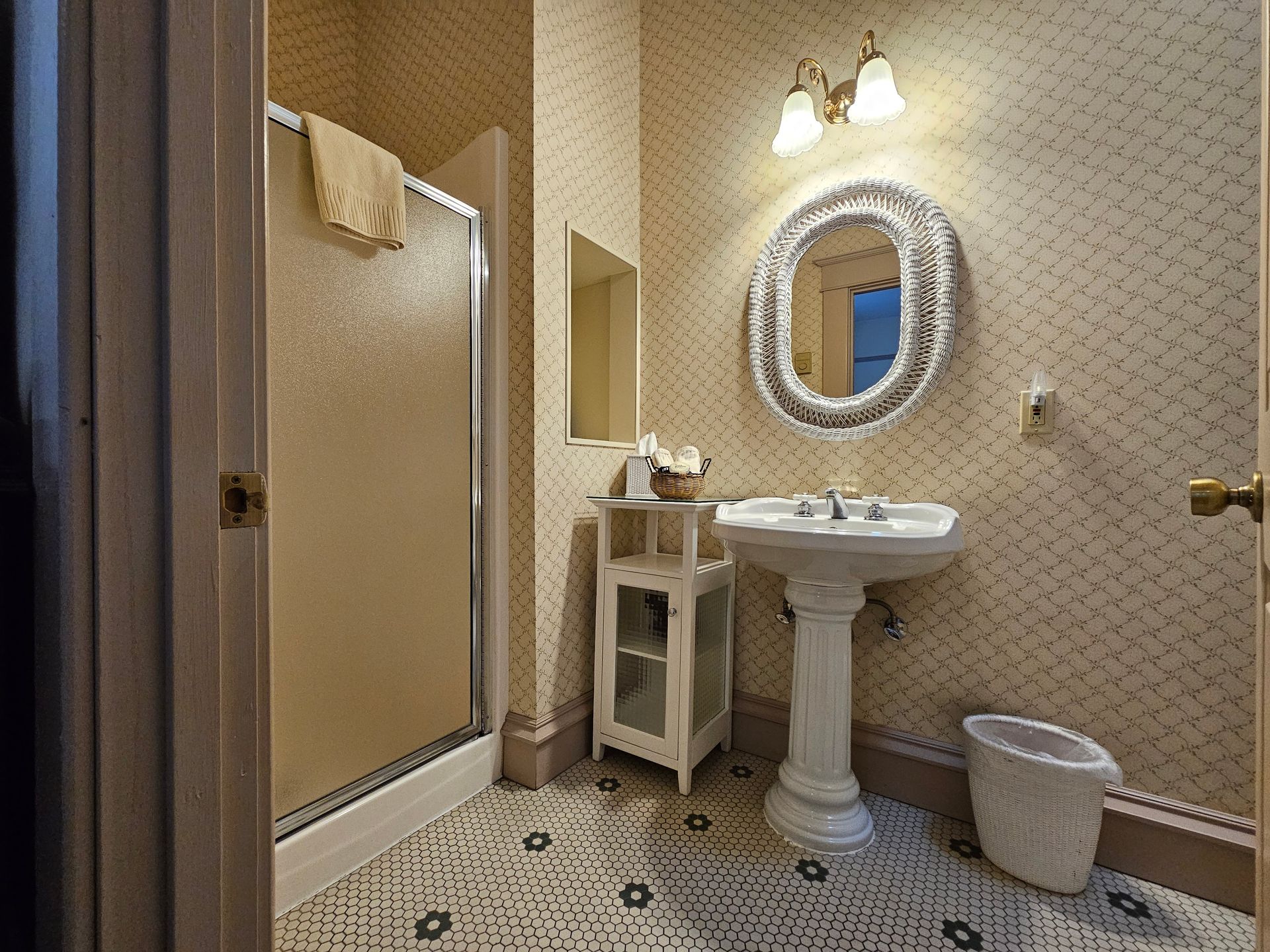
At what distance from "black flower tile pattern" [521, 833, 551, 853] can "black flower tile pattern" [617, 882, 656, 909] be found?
0.24 m

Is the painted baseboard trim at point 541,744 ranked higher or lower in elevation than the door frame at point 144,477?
lower

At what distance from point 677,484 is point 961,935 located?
1.23 m

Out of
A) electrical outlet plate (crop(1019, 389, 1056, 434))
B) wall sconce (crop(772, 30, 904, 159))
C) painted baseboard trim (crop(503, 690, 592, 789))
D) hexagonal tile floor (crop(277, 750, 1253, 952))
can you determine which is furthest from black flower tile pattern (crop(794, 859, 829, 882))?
wall sconce (crop(772, 30, 904, 159))

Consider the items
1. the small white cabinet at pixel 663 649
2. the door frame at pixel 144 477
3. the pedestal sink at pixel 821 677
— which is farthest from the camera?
the small white cabinet at pixel 663 649

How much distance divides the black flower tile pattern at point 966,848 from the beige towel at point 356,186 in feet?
6.94

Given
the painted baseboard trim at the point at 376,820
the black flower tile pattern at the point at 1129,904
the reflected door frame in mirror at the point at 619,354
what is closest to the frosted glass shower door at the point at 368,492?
the painted baseboard trim at the point at 376,820

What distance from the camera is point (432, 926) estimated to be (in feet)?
3.63

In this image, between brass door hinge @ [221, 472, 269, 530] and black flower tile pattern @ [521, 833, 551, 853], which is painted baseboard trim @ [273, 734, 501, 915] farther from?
brass door hinge @ [221, 472, 269, 530]

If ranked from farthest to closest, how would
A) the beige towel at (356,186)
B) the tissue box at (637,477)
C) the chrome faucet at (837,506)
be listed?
the tissue box at (637,477) < the chrome faucet at (837,506) < the beige towel at (356,186)

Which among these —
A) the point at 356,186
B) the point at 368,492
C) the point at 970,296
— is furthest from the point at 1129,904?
the point at 356,186

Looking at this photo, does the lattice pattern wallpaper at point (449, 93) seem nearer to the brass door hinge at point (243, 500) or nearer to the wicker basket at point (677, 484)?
the wicker basket at point (677, 484)

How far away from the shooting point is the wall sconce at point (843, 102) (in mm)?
1456

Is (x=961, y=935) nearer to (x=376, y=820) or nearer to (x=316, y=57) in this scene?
(x=376, y=820)

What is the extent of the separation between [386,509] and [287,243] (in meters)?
0.64
